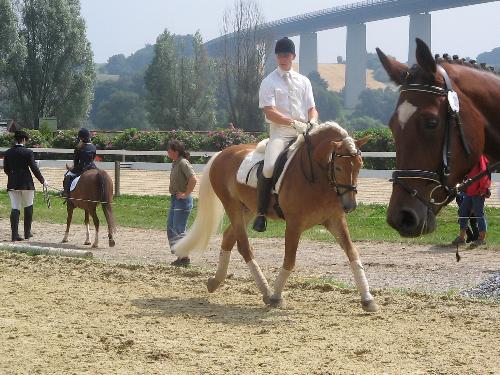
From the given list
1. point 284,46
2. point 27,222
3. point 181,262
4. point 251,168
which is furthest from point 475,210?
point 27,222

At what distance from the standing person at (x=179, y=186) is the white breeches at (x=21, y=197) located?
157 inches

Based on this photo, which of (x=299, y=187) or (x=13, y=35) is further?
(x=13, y=35)

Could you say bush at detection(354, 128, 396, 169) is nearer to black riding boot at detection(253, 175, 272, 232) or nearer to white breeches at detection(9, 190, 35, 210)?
white breeches at detection(9, 190, 35, 210)

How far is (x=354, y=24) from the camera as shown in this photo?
116m

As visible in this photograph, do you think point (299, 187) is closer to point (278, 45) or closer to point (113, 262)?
point (278, 45)

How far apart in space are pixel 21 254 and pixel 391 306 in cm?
644

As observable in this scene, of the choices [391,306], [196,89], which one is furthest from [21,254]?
[196,89]

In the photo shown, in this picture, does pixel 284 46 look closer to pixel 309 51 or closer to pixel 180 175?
pixel 180 175

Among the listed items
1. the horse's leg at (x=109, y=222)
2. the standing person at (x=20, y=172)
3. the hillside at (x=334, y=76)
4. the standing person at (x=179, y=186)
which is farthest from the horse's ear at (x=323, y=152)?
the hillside at (x=334, y=76)

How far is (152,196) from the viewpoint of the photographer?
22156 millimetres

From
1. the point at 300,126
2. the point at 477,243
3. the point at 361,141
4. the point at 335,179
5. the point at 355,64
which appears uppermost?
the point at 355,64

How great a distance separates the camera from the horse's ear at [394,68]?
481 centimetres

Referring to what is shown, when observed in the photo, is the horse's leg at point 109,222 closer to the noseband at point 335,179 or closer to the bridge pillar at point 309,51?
the noseband at point 335,179

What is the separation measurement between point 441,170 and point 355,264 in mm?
4357
